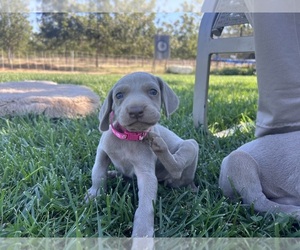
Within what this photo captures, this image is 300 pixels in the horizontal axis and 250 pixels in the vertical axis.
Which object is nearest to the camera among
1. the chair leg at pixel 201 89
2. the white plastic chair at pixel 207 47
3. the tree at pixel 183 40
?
the white plastic chair at pixel 207 47

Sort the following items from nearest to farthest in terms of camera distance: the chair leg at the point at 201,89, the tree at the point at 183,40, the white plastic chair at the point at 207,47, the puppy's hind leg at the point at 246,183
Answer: the puppy's hind leg at the point at 246,183 < the white plastic chair at the point at 207,47 < the chair leg at the point at 201,89 < the tree at the point at 183,40

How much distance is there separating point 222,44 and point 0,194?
1.18 meters

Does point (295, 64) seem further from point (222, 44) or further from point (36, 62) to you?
point (36, 62)

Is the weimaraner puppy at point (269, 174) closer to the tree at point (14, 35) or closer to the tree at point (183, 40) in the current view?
the tree at point (14, 35)

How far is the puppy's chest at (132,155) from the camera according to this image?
1.11 m

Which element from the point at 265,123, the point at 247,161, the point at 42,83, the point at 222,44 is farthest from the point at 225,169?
the point at 42,83

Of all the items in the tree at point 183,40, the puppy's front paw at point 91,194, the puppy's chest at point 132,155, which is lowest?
the puppy's front paw at point 91,194

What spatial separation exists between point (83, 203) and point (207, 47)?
1168 mm

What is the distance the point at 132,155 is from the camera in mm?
1113

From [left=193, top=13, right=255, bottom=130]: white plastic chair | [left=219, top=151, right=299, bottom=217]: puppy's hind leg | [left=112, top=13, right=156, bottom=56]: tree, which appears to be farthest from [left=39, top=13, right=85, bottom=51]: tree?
[left=219, top=151, right=299, bottom=217]: puppy's hind leg

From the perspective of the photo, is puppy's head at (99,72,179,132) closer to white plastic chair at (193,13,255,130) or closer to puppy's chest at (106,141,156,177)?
puppy's chest at (106,141,156,177)

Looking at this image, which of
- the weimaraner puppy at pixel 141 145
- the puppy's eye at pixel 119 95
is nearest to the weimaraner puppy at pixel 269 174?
the weimaraner puppy at pixel 141 145

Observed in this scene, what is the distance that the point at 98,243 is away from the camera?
785mm

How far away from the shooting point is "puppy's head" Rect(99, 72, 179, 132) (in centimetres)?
100
